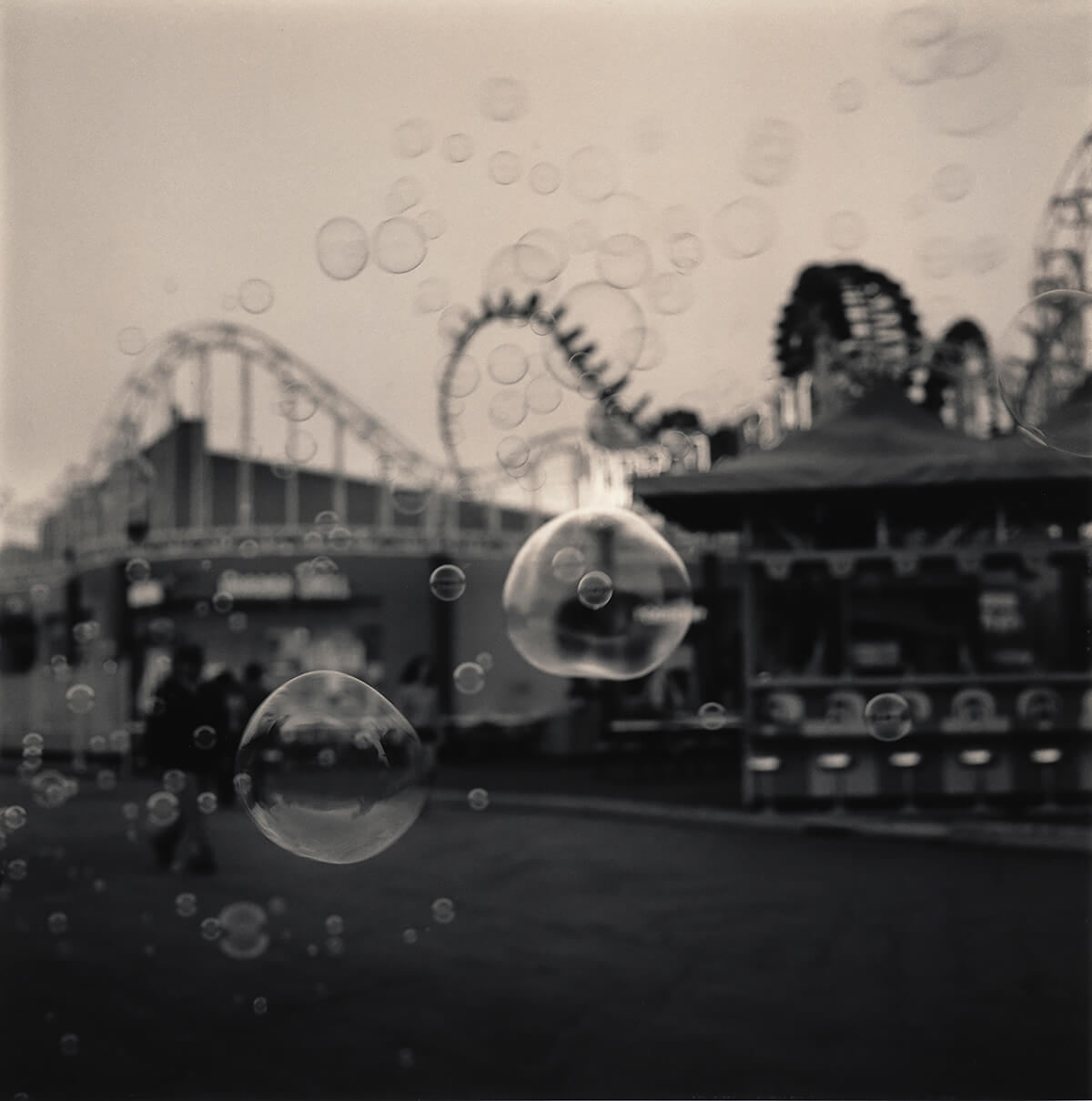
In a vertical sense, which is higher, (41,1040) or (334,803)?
(334,803)

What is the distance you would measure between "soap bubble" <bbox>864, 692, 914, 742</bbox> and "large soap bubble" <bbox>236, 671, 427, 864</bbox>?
7600mm

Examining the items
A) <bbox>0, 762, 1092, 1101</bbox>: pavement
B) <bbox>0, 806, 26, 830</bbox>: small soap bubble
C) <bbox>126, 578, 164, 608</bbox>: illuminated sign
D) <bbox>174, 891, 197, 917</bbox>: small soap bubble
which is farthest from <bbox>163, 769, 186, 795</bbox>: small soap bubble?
<bbox>126, 578, 164, 608</bbox>: illuminated sign

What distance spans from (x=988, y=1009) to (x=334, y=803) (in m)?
2.42

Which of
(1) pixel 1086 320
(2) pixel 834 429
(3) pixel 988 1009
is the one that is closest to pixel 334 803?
(3) pixel 988 1009

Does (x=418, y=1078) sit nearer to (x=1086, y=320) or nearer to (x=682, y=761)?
(x=1086, y=320)

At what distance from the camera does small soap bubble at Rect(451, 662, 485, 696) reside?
25.9 meters

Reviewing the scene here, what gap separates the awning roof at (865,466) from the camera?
12148mm

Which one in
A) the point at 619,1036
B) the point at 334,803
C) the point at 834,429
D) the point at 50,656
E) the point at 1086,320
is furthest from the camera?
the point at 50,656

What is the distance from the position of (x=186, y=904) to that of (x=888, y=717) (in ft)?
21.7

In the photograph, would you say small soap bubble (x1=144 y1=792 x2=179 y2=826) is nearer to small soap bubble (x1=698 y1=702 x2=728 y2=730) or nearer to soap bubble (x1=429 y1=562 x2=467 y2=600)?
small soap bubble (x1=698 y1=702 x2=728 y2=730)

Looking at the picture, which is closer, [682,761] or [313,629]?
[682,761]

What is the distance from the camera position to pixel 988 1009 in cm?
523

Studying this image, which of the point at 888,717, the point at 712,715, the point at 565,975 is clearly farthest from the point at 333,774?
the point at 712,715

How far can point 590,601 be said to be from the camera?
6570mm
